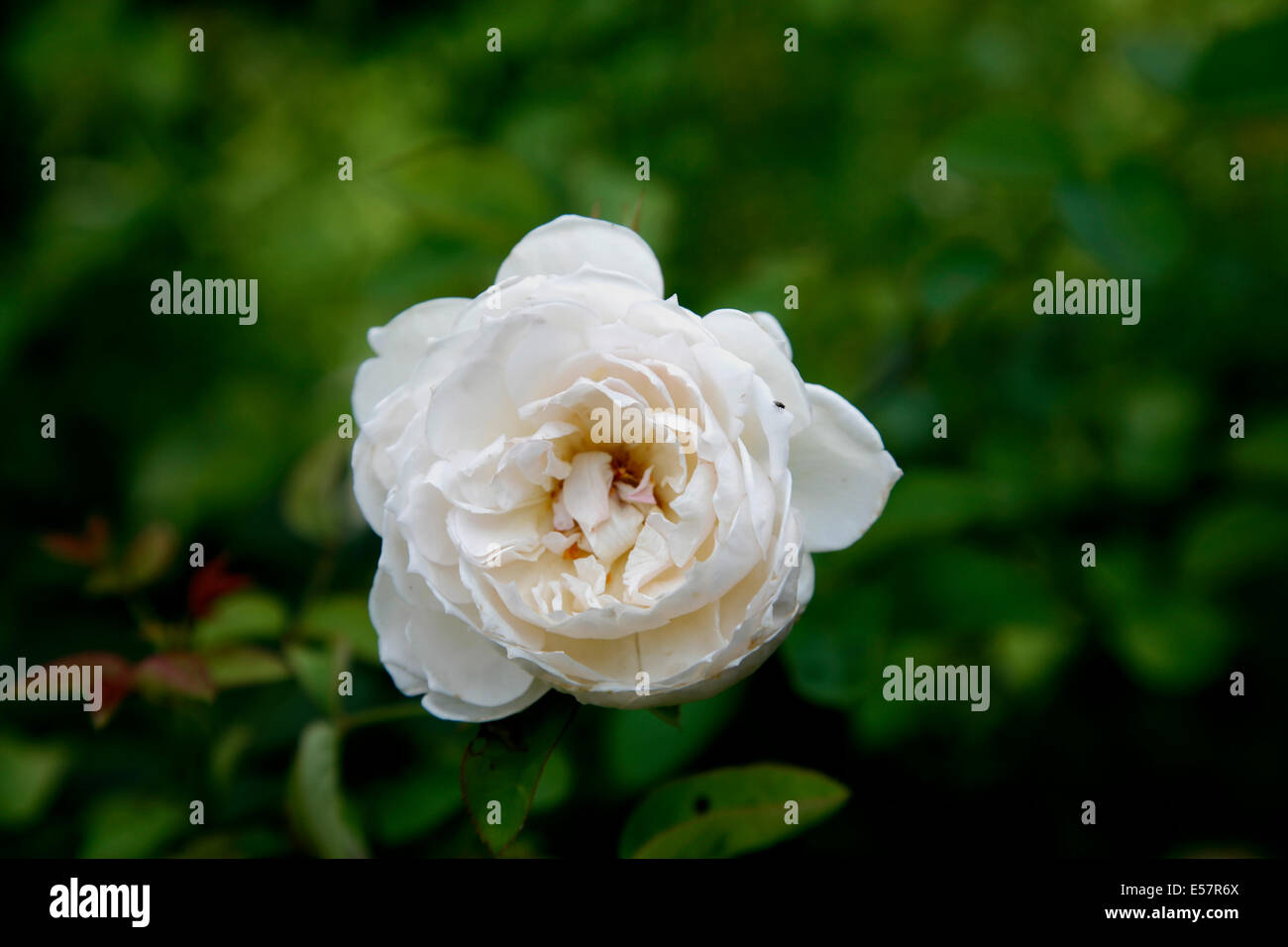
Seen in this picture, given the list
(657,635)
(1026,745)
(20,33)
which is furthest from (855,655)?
(20,33)

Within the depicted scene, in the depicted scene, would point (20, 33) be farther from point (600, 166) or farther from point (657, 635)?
point (657, 635)

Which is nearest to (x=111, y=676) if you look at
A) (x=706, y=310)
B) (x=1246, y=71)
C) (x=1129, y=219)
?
(x=706, y=310)

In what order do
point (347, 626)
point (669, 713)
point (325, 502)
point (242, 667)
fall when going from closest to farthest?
point (669, 713) < point (242, 667) < point (347, 626) < point (325, 502)
